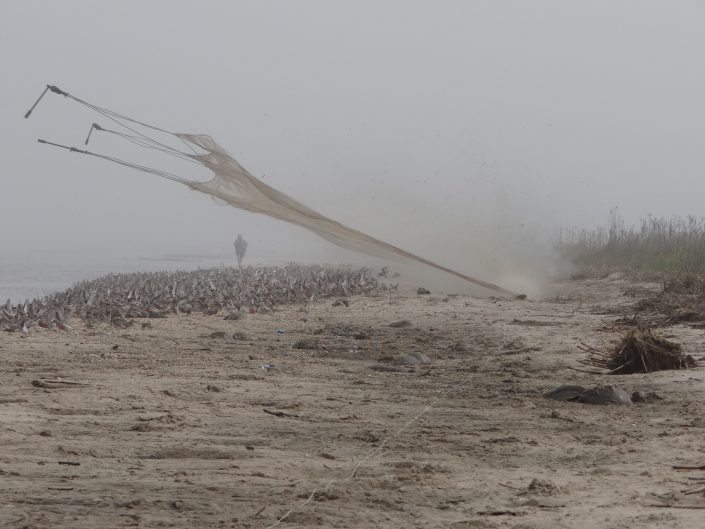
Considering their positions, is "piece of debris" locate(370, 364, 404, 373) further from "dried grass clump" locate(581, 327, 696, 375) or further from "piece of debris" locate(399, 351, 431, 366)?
"dried grass clump" locate(581, 327, 696, 375)

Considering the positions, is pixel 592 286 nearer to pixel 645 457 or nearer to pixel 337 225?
pixel 337 225

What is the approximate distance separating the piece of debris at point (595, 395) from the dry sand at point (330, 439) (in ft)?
0.52

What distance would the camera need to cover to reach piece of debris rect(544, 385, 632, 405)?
748 cm

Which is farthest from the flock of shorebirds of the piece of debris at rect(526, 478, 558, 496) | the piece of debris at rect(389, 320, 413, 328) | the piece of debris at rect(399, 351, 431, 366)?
the piece of debris at rect(526, 478, 558, 496)

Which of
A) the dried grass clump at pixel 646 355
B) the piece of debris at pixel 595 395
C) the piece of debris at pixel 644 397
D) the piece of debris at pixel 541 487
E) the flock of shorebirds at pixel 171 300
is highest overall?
the dried grass clump at pixel 646 355

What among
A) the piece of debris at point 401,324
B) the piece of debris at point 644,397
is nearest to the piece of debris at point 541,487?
the piece of debris at point 644,397

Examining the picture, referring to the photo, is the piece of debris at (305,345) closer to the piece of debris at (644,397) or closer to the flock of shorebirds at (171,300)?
the flock of shorebirds at (171,300)

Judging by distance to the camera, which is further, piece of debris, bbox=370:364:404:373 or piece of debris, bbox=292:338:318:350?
piece of debris, bbox=292:338:318:350

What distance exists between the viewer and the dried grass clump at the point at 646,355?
904cm

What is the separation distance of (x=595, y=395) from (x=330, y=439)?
8.47 ft

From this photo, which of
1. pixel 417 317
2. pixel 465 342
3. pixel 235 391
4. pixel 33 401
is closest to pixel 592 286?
pixel 417 317

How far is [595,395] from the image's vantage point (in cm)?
755

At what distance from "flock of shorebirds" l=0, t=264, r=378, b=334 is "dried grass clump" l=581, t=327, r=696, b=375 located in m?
7.48

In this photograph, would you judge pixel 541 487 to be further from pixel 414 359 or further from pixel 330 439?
pixel 414 359
